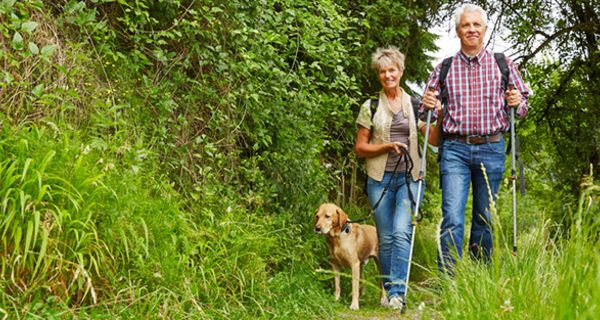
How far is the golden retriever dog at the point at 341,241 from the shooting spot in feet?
22.2

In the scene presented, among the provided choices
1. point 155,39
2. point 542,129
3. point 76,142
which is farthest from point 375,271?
point 542,129

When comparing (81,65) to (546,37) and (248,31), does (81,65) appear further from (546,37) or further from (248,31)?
(546,37)

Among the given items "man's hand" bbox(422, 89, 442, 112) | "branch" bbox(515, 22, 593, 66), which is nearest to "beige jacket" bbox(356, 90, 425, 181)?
"man's hand" bbox(422, 89, 442, 112)

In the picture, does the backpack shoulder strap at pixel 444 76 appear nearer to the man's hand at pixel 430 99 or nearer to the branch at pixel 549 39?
the man's hand at pixel 430 99

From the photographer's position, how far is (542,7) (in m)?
11.6

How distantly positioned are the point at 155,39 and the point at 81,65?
77 cm

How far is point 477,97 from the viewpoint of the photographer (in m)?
5.68

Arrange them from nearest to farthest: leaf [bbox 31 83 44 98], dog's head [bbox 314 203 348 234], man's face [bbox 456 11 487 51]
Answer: leaf [bbox 31 83 44 98] < man's face [bbox 456 11 487 51] < dog's head [bbox 314 203 348 234]

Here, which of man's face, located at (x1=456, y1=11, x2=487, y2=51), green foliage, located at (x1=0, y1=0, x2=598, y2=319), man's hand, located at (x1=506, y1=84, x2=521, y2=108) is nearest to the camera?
green foliage, located at (x1=0, y1=0, x2=598, y2=319)

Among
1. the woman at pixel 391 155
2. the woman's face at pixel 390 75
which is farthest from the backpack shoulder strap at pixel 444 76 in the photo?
the woman's face at pixel 390 75

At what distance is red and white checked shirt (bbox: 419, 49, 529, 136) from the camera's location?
564cm

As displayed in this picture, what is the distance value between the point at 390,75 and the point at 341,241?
1578 millimetres

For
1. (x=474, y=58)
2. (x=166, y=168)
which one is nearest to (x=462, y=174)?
(x=474, y=58)

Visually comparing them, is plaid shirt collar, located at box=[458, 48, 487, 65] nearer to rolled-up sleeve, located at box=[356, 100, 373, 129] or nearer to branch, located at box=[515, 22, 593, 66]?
rolled-up sleeve, located at box=[356, 100, 373, 129]
